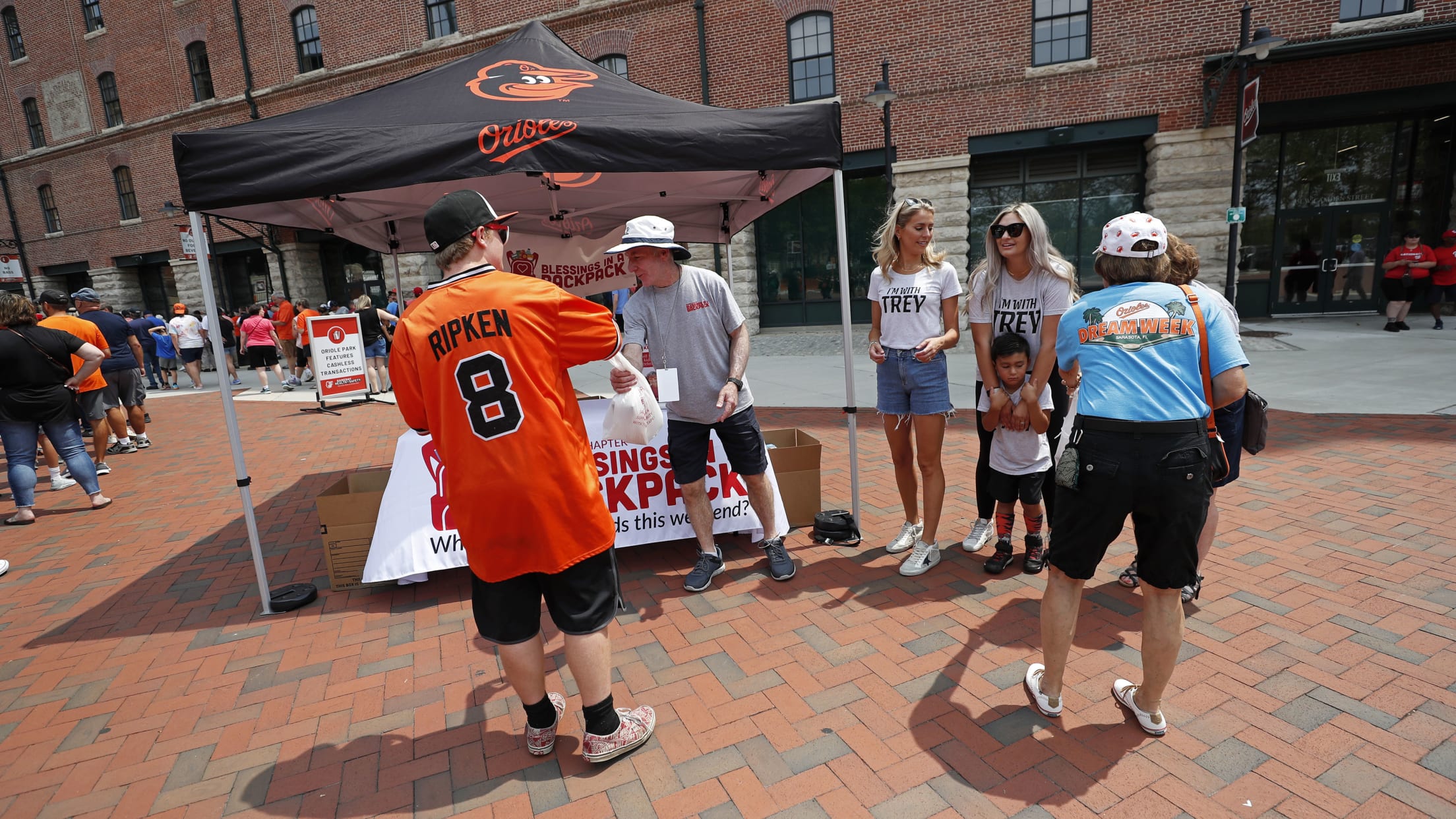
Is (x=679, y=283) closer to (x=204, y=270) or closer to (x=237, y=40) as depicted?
(x=204, y=270)

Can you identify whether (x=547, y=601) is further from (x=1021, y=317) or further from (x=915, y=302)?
(x=1021, y=317)

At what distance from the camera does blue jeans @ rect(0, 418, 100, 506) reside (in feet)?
18.5

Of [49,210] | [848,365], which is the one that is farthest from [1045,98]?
[49,210]

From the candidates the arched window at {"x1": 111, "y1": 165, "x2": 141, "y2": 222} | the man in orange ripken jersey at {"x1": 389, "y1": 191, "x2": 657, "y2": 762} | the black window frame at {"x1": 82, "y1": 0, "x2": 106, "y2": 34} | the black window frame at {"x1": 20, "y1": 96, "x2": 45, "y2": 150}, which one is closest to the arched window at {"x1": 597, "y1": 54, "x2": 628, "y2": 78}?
the man in orange ripken jersey at {"x1": 389, "y1": 191, "x2": 657, "y2": 762}

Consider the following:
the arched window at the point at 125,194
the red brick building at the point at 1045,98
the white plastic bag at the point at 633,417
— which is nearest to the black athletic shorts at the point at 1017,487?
the white plastic bag at the point at 633,417

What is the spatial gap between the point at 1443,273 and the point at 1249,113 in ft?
15.3

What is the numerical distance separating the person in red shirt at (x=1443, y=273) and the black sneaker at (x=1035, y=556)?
518 inches

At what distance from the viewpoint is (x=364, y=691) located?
9.78ft

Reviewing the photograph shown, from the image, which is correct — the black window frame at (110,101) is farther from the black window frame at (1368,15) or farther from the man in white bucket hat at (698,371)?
the black window frame at (1368,15)

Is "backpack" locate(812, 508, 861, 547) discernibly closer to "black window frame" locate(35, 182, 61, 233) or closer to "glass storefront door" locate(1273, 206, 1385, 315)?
"glass storefront door" locate(1273, 206, 1385, 315)

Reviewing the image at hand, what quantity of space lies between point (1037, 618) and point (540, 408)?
2516 mm

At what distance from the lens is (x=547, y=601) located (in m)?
2.33

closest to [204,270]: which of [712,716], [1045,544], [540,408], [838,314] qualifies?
[540,408]

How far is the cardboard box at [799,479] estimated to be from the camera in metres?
4.46
